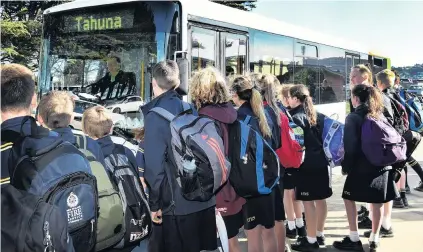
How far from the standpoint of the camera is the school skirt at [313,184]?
216 inches

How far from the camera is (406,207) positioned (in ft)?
25.9

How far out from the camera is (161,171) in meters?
3.42

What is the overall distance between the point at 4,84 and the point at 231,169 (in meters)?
2.16

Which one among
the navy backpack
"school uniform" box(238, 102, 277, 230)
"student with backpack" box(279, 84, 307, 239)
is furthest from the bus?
the navy backpack

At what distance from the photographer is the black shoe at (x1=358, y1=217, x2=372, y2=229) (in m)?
6.86

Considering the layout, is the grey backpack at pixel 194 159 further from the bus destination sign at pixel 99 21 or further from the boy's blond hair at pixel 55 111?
the bus destination sign at pixel 99 21

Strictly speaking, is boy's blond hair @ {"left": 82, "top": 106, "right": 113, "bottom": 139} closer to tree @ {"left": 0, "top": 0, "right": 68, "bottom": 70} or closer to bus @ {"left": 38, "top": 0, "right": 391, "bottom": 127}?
bus @ {"left": 38, "top": 0, "right": 391, "bottom": 127}

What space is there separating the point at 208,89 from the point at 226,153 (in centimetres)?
56

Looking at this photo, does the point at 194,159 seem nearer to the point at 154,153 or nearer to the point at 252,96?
the point at 154,153

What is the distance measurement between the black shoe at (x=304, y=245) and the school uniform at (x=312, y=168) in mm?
632

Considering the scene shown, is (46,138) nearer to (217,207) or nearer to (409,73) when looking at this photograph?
(217,207)

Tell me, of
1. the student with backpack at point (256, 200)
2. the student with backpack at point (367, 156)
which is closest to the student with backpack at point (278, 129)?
the student with backpack at point (256, 200)

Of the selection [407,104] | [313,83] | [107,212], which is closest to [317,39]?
[313,83]

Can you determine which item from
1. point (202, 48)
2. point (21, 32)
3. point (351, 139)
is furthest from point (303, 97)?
point (21, 32)
